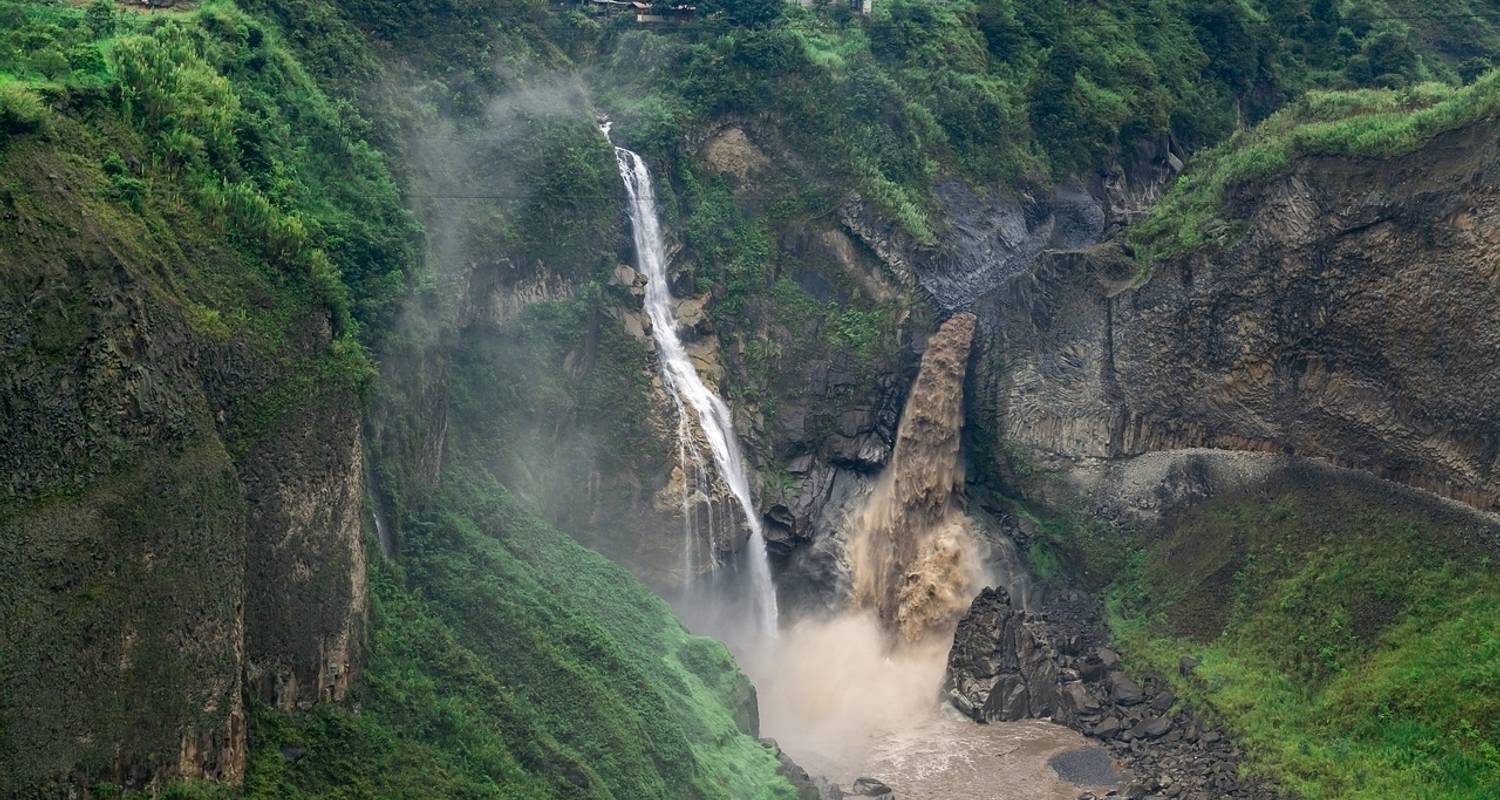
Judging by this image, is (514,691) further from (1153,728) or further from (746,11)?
(746,11)

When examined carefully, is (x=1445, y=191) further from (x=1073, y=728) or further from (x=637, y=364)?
(x=637, y=364)

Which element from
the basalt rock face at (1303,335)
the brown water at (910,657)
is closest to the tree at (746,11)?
the basalt rock face at (1303,335)

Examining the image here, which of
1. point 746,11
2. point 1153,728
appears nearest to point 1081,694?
point 1153,728

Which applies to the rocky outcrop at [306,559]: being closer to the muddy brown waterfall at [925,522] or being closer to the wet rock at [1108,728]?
the wet rock at [1108,728]

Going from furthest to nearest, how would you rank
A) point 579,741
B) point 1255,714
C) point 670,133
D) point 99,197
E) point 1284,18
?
point 1284,18, point 670,133, point 1255,714, point 579,741, point 99,197

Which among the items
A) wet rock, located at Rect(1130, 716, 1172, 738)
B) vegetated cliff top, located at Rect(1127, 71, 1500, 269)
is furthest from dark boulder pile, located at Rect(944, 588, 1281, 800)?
vegetated cliff top, located at Rect(1127, 71, 1500, 269)

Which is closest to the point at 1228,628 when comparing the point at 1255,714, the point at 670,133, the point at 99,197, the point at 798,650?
the point at 1255,714

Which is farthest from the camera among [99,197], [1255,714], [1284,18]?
[1284,18]
